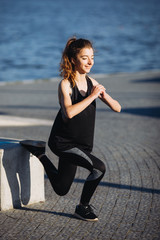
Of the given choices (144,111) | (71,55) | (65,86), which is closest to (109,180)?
(65,86)

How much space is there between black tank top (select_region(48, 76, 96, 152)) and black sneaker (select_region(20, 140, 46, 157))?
0.27 m

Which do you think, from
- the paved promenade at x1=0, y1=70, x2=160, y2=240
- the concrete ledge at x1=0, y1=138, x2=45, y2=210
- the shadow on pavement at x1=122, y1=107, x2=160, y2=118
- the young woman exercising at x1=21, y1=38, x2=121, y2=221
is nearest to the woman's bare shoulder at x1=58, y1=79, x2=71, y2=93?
the young woman exercising at x1=21, y1=38, x2=121, y2=221

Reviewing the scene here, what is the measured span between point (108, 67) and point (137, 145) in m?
28.5

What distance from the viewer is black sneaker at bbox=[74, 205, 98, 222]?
4359 millimetres

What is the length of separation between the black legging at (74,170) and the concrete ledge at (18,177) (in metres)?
0.37

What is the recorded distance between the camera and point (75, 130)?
13.7 feet

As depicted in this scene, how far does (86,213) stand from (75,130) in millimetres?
850

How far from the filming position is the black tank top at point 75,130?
13.7ft

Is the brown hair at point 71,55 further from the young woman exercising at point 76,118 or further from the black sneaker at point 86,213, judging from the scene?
the black sneaker at point 86,213

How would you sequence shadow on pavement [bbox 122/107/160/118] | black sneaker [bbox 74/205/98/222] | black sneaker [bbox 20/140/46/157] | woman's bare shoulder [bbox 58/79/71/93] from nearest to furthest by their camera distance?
woman's bare shoulder [bbox 58/79/71/93], black sneaker [bbox 74/205/98/222], black sneaker [bbox 20/140/46/157], shadow on pavement [bbox 122/107/160/118]

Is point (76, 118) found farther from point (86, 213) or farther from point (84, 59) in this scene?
point (86, 213)

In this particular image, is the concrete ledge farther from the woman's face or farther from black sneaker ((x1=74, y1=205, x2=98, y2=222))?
the woman's face

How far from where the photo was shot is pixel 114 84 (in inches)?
593

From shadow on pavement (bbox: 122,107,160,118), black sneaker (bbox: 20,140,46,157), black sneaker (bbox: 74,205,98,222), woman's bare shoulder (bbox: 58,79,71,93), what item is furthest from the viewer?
shadow on pavement (bbox: 122,107,160,118)
